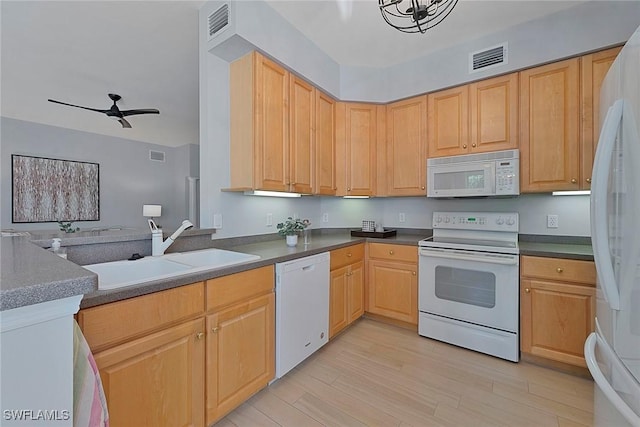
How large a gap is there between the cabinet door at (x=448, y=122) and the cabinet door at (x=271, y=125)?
4.88 feet

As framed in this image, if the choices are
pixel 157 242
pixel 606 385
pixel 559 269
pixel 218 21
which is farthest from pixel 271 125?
pixel 559 269

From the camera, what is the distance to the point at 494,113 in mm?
2406

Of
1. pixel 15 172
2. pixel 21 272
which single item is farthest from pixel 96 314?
pixel 15 172

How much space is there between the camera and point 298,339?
6.30 feet

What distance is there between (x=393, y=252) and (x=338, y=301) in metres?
0.73

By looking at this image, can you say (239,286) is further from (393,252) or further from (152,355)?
(393,252)

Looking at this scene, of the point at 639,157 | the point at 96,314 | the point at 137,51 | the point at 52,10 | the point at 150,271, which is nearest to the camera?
the point at 639,157

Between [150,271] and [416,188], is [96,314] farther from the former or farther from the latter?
[416,188]

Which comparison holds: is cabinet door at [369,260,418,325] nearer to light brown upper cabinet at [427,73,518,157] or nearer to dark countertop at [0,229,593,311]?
dark countertop at [0,229,593,311]

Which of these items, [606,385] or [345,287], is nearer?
[606,385]

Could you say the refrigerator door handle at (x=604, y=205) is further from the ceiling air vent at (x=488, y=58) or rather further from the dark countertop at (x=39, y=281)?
the ceiling air vent at (x=488, y=58)

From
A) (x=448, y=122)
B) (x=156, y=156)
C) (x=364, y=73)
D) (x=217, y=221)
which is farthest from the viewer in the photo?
(x=156, y=156)

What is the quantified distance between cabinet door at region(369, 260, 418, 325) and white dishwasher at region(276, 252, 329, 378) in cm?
73

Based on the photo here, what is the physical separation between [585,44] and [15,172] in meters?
7.08
